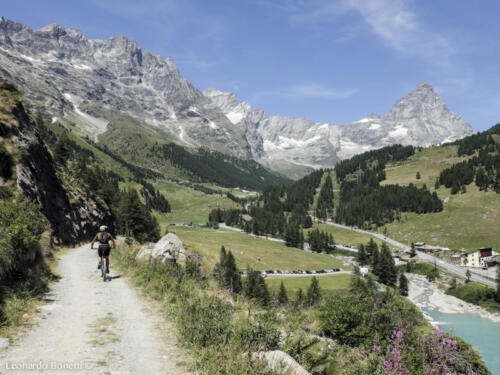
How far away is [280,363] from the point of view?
6859mm

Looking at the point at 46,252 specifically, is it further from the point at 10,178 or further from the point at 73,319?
the point at 73,319

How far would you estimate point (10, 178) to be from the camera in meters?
27.9

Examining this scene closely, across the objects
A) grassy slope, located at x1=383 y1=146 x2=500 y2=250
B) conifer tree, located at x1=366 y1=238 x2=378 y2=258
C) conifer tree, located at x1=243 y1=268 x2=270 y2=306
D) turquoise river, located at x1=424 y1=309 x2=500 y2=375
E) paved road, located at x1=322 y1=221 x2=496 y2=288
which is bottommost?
turquoise river, located at x1=424 y1=309 x2=500 y2=375

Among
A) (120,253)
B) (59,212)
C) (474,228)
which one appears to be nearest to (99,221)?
(59,212)

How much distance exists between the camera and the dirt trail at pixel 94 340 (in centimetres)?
706

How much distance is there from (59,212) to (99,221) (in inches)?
780

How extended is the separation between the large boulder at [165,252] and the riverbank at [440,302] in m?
97.5

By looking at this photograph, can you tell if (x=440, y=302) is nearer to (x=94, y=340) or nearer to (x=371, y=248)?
(x=371, y=248)

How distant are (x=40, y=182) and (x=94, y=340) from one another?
34677 millimetres

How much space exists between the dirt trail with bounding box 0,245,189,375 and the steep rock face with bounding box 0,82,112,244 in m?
22.5

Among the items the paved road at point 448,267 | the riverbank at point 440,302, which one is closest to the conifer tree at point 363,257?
the riverbank at point 440,302

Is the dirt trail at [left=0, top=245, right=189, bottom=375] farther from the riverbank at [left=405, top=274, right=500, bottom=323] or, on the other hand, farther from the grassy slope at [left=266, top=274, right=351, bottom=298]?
the riverbank at [left=405, top=274, right=500, bottom=323]

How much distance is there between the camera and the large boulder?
68.3 ft

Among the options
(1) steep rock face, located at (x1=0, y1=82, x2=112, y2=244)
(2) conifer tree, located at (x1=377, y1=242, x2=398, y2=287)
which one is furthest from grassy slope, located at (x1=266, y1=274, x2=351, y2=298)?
(1) steep rock face, located at (x1=0, y1=82, x2=112, y2=244)
